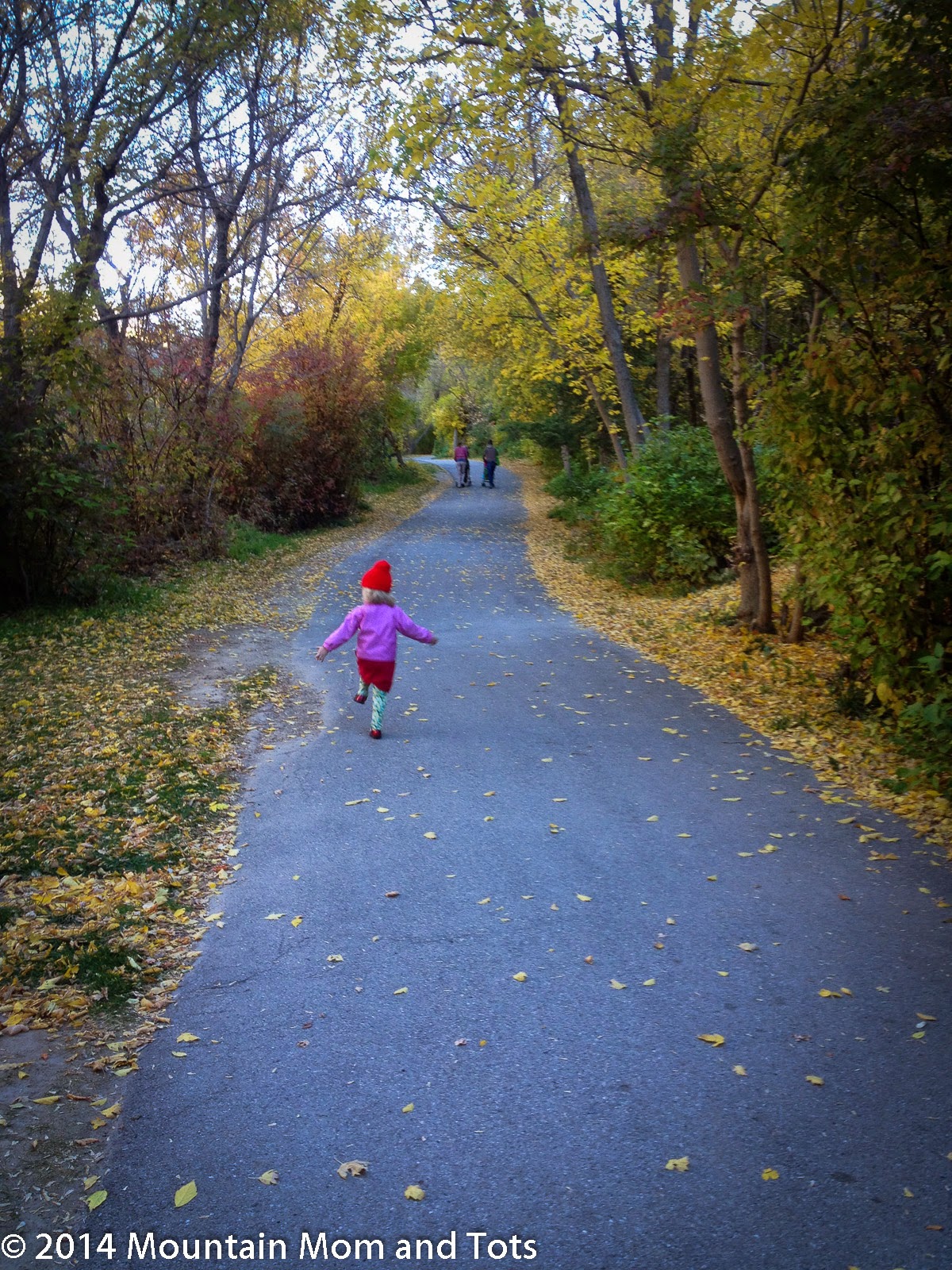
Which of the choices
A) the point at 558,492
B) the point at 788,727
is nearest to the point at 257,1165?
the point at 788,727

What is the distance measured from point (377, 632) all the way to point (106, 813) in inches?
109

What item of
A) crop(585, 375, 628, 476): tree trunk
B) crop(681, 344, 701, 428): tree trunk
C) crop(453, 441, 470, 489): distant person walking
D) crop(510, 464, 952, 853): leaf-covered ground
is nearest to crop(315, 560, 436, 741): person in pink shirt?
crop(510, 464, 952, 853): leaf-covered ground

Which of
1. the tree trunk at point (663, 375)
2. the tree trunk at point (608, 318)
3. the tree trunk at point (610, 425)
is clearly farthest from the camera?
the tree trunk at point (663, 375)

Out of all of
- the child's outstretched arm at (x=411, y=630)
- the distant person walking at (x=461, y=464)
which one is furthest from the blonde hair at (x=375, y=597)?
the distant person walking at (x=461, y=464)

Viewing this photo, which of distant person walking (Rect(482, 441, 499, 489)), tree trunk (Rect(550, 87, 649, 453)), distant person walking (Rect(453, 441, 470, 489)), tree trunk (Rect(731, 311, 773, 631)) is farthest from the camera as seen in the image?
distant person walking (Rect(453, 441, 470, 489))

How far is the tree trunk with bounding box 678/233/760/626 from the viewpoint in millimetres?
11102

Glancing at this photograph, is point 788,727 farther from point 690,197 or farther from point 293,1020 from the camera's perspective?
point 293,1020

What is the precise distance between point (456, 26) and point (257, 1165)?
41.3ft

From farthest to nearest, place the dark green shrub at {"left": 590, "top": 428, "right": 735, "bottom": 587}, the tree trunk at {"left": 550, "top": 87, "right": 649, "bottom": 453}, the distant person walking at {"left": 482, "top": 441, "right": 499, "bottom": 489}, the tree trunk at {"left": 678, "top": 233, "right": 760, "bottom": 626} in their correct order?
the distant person walking at {"left": 482, "top": 441, "right": 499, "bottom": 489}, the tree trunk at {"left": 550, "top": 87, "right": 649, "bottom": 453}, the dark green shrub at {"left": 590, "top": 428, "right": 735, "bottom": 587}, the tree trunk at {"left": 678, "top": 233, "right": 760, "bottom": 626}

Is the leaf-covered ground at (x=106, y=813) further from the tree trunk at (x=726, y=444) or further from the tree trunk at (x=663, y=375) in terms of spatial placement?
the tree trunk at (x=663, y=375)

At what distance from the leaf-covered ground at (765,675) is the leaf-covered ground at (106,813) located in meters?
4.22

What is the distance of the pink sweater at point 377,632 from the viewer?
8359 millimetres

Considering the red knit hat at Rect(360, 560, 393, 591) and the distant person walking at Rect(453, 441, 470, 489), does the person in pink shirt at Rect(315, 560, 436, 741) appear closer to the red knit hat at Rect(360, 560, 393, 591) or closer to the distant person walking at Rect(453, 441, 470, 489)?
the red knit hat at Rect(360, 560, 393, 591)

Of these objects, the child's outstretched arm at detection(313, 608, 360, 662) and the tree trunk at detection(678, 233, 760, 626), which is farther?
the tree trunk at detection(678, 233, 760, 626)
